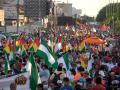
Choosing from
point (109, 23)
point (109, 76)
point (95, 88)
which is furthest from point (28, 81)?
point (109, 23)

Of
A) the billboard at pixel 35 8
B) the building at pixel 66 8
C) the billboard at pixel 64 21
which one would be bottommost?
the billboard at pixel 64 21

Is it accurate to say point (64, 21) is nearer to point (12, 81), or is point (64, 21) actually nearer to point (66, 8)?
point (66, 8)

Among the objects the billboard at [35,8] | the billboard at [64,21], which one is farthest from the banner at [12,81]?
the billboard at [64,21]

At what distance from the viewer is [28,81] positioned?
47.1ft

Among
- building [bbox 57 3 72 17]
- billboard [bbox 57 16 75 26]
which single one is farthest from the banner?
building [bbox 57 3 72 17]

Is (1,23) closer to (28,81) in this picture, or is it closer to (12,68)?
(12,68)

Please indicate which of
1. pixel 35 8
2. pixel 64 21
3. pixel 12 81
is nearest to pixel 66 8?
pixel 64 21

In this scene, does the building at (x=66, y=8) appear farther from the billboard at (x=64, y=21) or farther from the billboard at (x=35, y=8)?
the billboard at (x=35, y=8)

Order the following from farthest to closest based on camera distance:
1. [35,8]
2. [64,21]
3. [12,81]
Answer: [64,21] → [35,8] → [12,81]

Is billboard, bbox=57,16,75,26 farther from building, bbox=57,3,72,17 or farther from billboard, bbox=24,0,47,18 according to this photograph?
billboard, bbox=24,0,47,18

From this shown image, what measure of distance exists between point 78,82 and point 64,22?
93.4 metres

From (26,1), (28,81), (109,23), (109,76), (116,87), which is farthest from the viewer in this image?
(109,23)

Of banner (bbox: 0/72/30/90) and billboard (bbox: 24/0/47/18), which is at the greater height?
billboard (bbox: 24/0/47/18)

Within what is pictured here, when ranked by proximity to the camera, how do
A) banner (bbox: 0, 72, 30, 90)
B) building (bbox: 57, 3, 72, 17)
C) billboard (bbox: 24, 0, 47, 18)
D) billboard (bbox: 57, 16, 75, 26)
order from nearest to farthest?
1. banner (bbox: 0, 72, 30, 90)
2. billboard (bbox: 24, 0, 47, 18)
3. billboard (bbox: 57, 16, 75, 26)
4. building (bbox: 57, 3, 72, 17)
